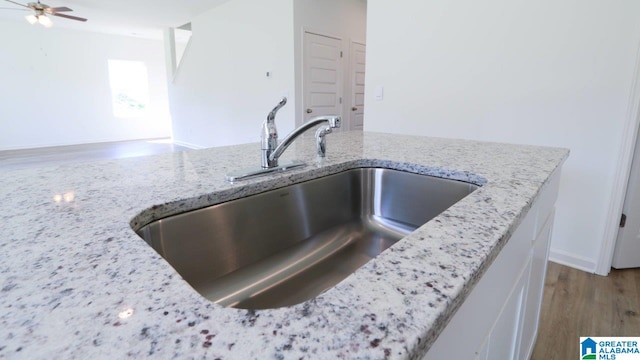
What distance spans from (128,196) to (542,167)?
3.77 ft

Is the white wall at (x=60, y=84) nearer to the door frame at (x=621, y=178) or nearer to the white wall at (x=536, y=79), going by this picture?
the white wall at (x=536, y=79)

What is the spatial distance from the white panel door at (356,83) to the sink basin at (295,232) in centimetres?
395

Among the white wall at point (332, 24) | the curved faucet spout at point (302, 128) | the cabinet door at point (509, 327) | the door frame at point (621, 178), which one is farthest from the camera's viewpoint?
the white wall at point (332, 24)

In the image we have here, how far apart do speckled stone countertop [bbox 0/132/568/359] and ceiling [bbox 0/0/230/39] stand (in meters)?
5.06

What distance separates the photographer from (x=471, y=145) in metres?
1.44

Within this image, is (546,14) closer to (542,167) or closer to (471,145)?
(471,145)

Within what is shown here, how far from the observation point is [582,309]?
181 cm

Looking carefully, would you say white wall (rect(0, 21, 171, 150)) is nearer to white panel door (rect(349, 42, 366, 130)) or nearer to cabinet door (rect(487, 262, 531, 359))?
white panel door (rect(349, 42, 366, 130))

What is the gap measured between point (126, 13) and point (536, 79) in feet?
20.4

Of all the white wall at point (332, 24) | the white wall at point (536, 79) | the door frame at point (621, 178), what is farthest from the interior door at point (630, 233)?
the white wall at point (332, 24)

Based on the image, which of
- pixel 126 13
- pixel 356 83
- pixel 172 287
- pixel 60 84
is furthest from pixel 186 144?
pixel 172 287

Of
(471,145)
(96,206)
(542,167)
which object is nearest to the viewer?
(96,206)

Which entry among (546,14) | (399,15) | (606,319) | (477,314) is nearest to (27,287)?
(477,314)

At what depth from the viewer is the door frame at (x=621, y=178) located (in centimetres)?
189
